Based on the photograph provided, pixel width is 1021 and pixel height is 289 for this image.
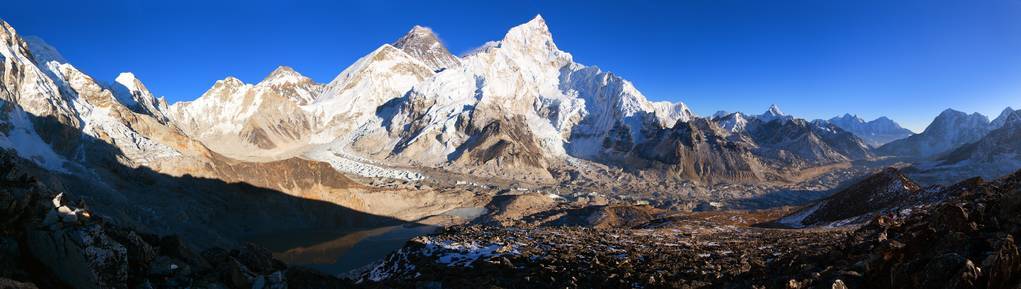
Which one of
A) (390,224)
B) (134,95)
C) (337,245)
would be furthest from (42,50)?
(337,245)

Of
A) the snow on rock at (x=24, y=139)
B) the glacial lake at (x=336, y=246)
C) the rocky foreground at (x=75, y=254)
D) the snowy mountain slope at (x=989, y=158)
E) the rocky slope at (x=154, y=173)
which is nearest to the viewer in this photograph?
the rocky foreground at (x=75, y=254)

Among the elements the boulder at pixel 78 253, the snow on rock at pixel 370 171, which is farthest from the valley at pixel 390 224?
the snow on rock at pixel 370 171

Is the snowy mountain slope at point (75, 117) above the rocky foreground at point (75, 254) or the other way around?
above

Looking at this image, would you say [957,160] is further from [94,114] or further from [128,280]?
[94,114]

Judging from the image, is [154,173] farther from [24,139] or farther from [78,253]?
[78,253]

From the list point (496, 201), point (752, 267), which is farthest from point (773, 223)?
point (496, 201)

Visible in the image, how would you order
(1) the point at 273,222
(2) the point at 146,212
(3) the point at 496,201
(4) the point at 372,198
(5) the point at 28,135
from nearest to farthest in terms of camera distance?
(2) the point at 146,212 < (5) the point at 28,135 < (1) the point at 273,222 < (4) the point at 372,198 < (3) the point at 496,201

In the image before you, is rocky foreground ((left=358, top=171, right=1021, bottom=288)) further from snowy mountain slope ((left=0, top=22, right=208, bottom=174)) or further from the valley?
snowy mountain slope ((left=0, top=22, right=208, bottom=174))

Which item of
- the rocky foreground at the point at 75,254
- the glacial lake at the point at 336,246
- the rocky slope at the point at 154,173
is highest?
the rocky slope at the point at 154,173

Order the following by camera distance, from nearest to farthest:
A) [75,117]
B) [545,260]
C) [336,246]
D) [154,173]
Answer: [545,260] → [336,246] → [154,173] → [75,117]

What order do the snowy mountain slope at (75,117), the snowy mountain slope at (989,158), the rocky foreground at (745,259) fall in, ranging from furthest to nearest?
the snowy mountain slope at (989,158), the snowy mountain slope at (75,117), the rocky foreground at (745,259)

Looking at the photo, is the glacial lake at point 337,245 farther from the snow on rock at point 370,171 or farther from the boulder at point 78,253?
the snow on rock at point 370,171
